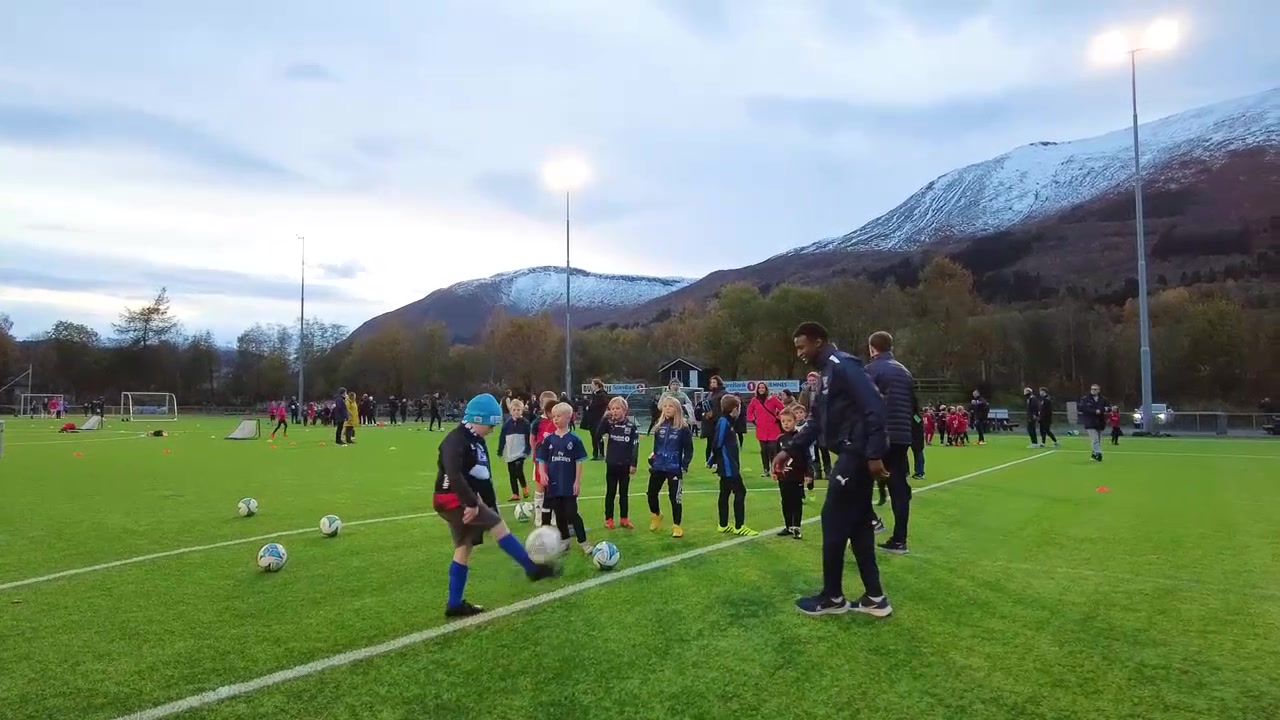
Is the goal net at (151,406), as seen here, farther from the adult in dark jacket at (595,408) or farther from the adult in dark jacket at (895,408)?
the adult in dark jacket at (895,408)

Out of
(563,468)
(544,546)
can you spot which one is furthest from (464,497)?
(563,468)

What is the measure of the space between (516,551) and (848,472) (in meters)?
2.84

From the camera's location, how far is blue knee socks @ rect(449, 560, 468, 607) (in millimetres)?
6023

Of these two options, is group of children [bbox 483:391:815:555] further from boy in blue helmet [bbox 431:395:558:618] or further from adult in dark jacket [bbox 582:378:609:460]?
adult in dark jacket [bbox 582:378:609:460]

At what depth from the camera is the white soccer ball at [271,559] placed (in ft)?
25.2

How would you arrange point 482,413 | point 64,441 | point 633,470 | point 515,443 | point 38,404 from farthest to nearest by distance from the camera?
point 38,404 → point 64,441 → point 515,443 → point 633,470 → point 482,413

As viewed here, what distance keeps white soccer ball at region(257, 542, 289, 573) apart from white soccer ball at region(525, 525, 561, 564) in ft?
8.94

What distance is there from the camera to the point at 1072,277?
372ft

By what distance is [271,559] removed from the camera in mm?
7719

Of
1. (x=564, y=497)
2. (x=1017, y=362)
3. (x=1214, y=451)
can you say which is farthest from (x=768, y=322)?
(x=564, y=497)

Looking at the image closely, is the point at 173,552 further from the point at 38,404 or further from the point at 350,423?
the point at 38,404

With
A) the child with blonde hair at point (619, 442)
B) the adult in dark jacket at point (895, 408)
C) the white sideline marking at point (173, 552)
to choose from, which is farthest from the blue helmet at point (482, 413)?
the white sideline marking at point (173, 552)

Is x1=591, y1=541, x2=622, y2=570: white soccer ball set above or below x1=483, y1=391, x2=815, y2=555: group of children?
below

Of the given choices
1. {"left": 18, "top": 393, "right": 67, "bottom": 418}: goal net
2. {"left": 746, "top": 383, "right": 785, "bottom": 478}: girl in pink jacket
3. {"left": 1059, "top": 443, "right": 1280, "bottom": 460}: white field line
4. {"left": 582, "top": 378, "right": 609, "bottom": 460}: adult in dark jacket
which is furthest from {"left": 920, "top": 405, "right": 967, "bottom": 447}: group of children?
{"left": 18, "top": 393, "right": 67, "bottom": 418}: goal net
